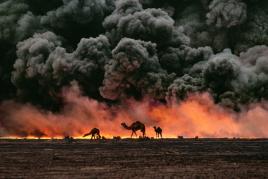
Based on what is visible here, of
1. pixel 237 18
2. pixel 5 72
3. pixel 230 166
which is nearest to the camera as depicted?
pixel 230 166

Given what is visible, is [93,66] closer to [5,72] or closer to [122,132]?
[122,132]

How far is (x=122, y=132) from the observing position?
303 feet

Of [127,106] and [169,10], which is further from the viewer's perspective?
[169,10]

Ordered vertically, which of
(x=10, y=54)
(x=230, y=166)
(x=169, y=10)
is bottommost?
(x=230, y=166)

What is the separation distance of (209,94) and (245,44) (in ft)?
76.9

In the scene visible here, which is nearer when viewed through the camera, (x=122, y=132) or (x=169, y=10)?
(x=122, y=132)

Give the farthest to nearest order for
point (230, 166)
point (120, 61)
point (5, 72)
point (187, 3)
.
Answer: point (187, 3)
point (5, 72)
point (120, 61)
point (230, 166)

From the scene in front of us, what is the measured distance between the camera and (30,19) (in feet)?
356

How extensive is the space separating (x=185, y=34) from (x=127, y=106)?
2191cm

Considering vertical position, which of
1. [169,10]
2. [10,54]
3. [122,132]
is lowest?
[122,132]

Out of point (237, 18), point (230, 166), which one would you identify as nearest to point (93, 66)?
point (237, 18)

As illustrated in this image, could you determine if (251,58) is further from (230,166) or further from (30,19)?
(230,166)

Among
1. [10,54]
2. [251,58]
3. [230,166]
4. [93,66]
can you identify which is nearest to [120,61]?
[93,66]

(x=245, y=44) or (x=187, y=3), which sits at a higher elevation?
(x=187, y=3)
